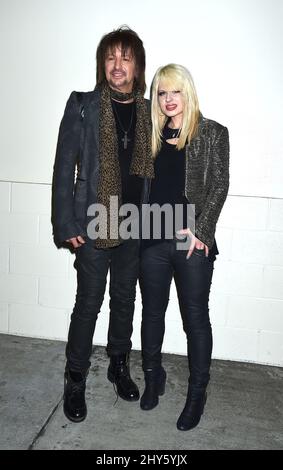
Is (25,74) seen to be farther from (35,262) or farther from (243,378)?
(243,378)

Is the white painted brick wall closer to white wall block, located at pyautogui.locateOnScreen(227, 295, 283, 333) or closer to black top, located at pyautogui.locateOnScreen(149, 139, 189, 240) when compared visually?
white wall block, located at pyautogui.locateOnScreen(227, 295, 283, 333)

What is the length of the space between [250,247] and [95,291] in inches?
47.2

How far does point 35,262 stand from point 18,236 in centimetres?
23

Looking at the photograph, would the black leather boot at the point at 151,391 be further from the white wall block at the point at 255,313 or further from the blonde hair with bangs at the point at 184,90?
the blonde hair with bangs at the point at 184,90

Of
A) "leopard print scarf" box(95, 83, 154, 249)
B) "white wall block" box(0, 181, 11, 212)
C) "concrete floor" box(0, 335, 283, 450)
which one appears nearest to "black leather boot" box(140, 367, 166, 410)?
"concrete floor" box(0, 335, 283, 450)

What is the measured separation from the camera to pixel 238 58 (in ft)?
8.68

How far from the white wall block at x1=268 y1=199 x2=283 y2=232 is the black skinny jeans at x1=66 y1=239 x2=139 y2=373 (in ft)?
3.35

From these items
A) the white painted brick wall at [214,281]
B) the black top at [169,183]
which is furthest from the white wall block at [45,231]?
the black top at [169,183]

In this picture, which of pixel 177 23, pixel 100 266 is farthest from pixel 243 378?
pixel 177 23

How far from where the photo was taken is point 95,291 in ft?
7.52

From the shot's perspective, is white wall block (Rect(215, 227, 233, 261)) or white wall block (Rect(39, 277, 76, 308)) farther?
white wall block (Rect(39, 277, 76, 308))

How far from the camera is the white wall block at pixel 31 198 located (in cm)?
300

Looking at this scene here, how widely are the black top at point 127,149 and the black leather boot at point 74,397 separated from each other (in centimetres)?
105

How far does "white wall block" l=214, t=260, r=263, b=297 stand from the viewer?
2910mm
